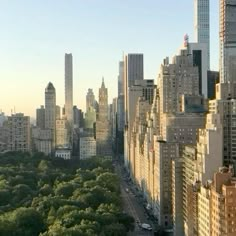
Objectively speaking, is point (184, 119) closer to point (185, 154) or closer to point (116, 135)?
point (185, 154)

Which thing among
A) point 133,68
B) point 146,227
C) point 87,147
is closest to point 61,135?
point 87,147

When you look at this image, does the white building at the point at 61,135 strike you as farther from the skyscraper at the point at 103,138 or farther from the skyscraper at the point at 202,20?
the skyscraper at the point at 202,20

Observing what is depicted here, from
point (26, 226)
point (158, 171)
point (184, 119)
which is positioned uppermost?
point (184, 119)

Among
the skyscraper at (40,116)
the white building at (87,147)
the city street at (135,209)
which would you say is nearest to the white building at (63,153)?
the white building at (87,147)

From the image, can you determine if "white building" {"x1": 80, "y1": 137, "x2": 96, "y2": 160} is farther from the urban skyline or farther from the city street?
the city street

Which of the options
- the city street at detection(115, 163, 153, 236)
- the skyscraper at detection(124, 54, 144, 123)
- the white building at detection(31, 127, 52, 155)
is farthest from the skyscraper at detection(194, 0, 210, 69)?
the city street at detection(115, 163, 153, 236)

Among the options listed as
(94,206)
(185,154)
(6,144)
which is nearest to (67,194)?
(94,206)
